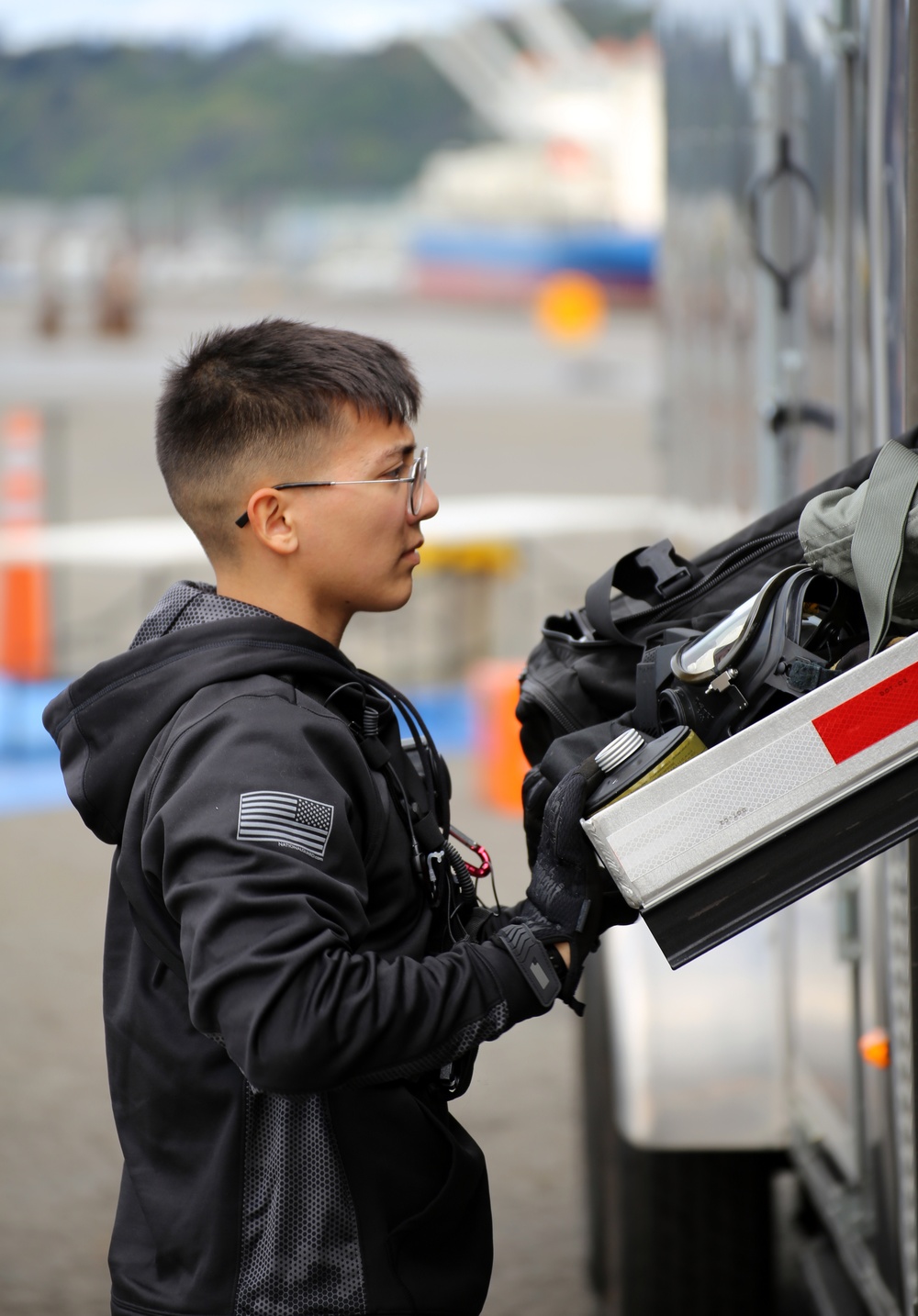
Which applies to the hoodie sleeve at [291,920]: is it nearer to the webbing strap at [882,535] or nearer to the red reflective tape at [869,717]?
the red reflective tape at [869,717]

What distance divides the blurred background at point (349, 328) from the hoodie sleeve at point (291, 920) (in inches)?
52.9

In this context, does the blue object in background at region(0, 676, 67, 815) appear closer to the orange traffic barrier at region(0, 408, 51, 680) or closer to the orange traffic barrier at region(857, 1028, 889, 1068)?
the orange traffic barrier at region(0, 408, 51, 680)

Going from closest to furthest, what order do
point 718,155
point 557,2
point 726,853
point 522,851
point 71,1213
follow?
point 726,853 → point 718,155 → point 71,1213 → point 522,851 → point 557,2

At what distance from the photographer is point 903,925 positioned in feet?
6.32

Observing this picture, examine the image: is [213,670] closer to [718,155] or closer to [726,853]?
[726,853]

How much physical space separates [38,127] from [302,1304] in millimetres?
106845

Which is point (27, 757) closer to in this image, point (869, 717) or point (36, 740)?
point (36, 740)

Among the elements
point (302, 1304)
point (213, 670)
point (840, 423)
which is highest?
point (840, 423)

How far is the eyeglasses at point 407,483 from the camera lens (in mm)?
1610

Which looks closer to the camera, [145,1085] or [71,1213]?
[145,1085]

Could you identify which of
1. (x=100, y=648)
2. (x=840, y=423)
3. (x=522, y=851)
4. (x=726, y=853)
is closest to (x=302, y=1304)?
(x=726, y=853)

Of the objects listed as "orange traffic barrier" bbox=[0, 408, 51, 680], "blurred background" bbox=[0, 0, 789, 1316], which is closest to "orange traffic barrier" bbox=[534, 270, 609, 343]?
"blurred background" bbox=[0, 0, 789, 1316]

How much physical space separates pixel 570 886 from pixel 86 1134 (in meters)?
2.90

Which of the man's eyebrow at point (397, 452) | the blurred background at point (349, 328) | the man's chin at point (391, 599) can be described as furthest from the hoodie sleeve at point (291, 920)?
the blurred background at point (349, 328)
